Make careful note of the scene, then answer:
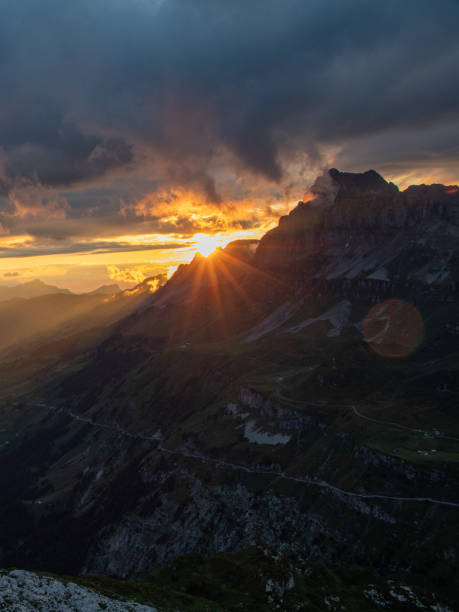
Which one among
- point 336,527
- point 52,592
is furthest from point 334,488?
point 52,592

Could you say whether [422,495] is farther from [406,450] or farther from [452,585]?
[452,585]

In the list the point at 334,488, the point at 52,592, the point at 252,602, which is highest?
the point at 52,592

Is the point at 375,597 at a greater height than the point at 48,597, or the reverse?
the point at 48,597

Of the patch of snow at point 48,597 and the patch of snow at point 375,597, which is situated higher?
the patch of snow at point 48,597

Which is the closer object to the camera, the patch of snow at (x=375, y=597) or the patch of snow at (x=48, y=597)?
the patch of snow at (x=48, y=597)

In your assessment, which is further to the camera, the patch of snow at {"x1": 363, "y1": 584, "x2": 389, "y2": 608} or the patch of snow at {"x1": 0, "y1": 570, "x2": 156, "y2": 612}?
the patch of snow at {"x1": 363, "y1": 584, "x2": 389, "y2": 608}

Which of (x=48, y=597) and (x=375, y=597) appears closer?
(x=48, y=597)

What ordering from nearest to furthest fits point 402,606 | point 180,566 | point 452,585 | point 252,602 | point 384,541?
point 252,602
point 402,606
point 180,566
point 452,585
point 384,541

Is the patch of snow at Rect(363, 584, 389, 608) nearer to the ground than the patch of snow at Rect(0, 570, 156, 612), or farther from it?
nearer to the ground
